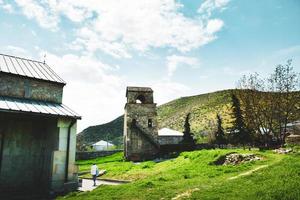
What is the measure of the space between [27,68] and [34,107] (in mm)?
4469

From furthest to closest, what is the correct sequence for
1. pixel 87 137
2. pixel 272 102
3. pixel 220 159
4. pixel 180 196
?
pixel 87 137 → pixel 272 102 → pixel 220 159 → pixel 180 196

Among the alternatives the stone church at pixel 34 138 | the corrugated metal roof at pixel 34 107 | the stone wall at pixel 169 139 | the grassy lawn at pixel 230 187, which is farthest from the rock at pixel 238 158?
the stone wall at pixel 169 139

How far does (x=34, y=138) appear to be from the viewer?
1585 centimetres

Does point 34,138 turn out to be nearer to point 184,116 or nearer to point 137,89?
point 137,89

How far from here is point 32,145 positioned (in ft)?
51.6

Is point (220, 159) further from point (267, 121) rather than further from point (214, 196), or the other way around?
point (267, 121)

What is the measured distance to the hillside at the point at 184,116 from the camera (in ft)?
259

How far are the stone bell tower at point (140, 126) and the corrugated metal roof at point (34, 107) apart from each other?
20.7m

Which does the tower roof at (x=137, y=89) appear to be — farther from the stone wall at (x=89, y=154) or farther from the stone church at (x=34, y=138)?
the stone church at (x=34, y=138)

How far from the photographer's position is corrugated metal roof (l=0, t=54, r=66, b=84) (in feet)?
53.7

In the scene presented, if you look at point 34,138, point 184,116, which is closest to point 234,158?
point 34,138

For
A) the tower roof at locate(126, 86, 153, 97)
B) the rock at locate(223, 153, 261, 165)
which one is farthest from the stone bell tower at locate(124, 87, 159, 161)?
the rock at locate(223, 153, 261, 165)

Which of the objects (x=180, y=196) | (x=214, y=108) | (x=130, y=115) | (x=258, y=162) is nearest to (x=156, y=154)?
(x=130, y=115)

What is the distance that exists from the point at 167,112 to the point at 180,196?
9839 cm
